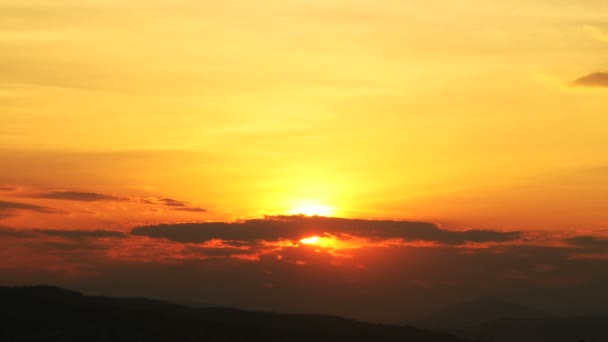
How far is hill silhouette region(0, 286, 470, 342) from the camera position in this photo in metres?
54.3

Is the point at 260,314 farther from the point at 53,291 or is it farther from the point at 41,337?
the point at 41,337

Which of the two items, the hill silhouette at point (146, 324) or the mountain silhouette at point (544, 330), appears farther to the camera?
the mountain silhouette at point (544, 330)

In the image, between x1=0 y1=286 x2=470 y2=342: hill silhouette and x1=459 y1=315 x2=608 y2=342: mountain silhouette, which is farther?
x1=459 y1=315 x2=608 y2=342: mountain silhouette

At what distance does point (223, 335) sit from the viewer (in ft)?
189

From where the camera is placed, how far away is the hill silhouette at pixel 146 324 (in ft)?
178

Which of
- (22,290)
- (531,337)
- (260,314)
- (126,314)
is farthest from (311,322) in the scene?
(531,337)

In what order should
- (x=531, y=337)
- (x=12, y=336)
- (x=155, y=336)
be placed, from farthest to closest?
(x=531, y=337) → (x=155, y=336) → (x=12, y=336)

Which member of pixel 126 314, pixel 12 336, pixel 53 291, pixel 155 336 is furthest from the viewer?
pixel 53 291

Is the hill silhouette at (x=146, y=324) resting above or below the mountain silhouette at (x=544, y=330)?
above

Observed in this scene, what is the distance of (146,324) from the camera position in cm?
5778

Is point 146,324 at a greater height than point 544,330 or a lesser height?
greater

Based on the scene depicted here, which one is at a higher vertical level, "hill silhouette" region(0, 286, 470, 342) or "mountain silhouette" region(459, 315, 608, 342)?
"hill silhouette" region(0, 286, 470, 342)

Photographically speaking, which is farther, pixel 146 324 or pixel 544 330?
pixel 544 330

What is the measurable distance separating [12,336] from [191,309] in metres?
20.9
